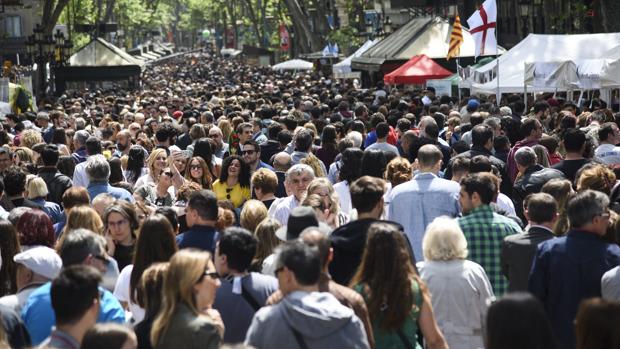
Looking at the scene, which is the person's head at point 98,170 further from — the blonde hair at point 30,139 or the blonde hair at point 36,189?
the blonde hair at point 30,139

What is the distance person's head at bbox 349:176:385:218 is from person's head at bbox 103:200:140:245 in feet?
5.54

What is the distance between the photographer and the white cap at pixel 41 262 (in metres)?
7.00

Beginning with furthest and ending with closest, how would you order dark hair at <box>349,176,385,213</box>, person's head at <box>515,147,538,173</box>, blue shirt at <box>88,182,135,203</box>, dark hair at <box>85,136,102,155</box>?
dark hair at <box>85,136,102,155</box> → blue shirt at <box>88,182,135,203</box> → person's head at <box>515,147,538,173</box> → dark hair at <box>349,176,385,213</box>

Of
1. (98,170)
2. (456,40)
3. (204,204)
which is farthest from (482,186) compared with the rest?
(456,40)

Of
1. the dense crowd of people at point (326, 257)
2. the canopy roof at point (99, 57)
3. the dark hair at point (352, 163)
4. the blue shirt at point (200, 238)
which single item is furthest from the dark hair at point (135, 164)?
the canopy roof at point (99, 57)

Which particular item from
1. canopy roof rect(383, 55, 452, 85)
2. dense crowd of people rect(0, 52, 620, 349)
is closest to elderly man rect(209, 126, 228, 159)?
dense crowd of people rect(0, 52, 620, 349)

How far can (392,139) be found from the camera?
52.4 feet

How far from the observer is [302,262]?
5.69 m

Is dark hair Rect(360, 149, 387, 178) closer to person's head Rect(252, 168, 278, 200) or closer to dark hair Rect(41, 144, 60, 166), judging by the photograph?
person's head Rect(252, 168, 278, 200)

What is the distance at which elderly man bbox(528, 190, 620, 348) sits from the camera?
725cm

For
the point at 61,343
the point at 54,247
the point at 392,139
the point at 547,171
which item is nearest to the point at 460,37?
the point at 392,139

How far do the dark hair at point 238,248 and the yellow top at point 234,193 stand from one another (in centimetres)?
538

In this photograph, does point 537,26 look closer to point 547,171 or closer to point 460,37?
point 460,37

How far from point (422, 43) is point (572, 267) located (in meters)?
22.8
